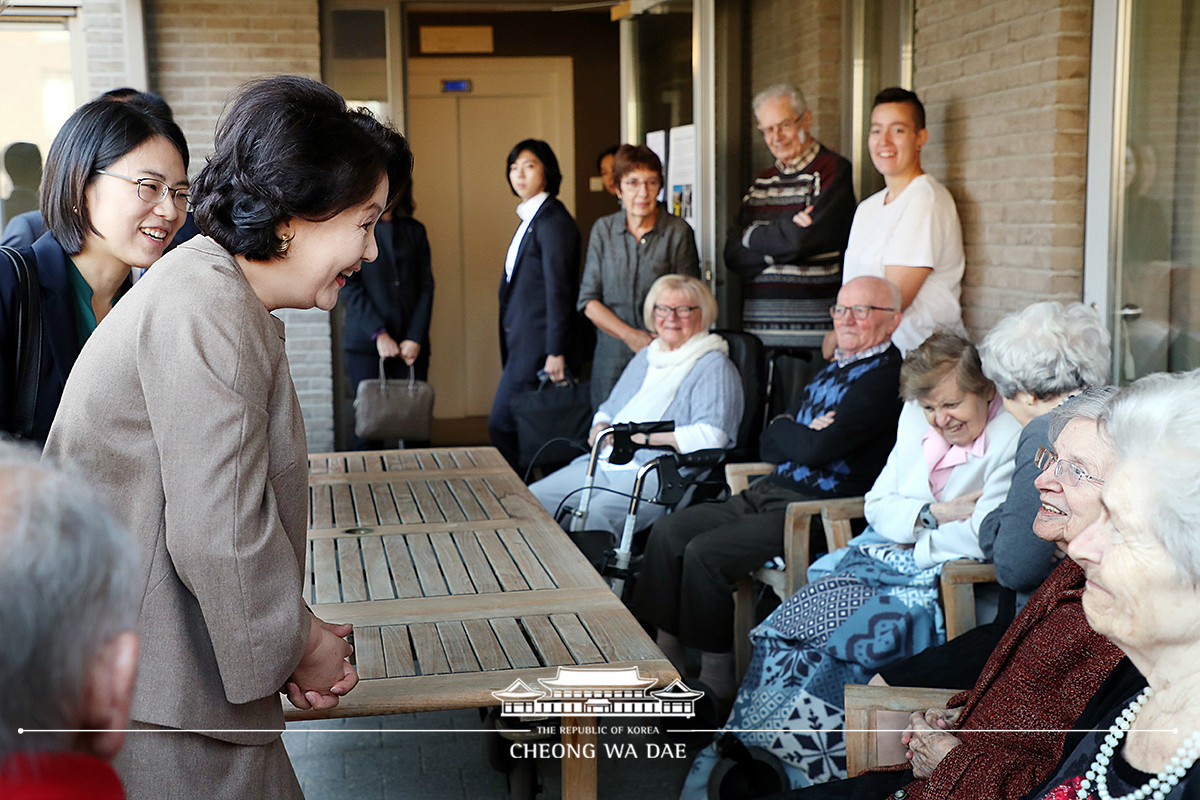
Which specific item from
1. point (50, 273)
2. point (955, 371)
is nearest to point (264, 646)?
point (50, 273)

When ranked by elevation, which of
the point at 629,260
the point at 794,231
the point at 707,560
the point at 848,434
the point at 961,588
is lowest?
the point at 707,560

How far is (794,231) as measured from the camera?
4348 millimetres

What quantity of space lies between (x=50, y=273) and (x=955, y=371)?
6.78 ft

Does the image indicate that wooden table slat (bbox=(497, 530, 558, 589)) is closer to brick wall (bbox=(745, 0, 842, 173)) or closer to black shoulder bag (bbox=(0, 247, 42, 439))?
black shoulder bag (bbox=(0, 247, 42, 439))

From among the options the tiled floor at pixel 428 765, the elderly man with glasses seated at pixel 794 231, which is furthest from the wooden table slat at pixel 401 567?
the elderly man with glasses seated at pixel 794 231

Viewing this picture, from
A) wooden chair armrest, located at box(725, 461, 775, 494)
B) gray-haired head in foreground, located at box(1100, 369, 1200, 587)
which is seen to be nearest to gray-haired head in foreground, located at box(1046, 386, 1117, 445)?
gray-haired head in foreground, located at box(1100, 369, 1200, 587)

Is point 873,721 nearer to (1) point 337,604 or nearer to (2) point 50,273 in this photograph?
(1) point 337,604

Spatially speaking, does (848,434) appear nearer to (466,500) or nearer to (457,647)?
(466,500)

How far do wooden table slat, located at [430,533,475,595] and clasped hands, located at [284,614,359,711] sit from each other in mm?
740

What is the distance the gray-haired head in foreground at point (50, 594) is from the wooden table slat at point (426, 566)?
1.49m

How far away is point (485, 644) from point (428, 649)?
0.10 m

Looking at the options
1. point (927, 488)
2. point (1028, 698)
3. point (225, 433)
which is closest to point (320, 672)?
point (225, 433)

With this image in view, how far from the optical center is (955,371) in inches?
112

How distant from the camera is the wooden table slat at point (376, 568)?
222 cm
